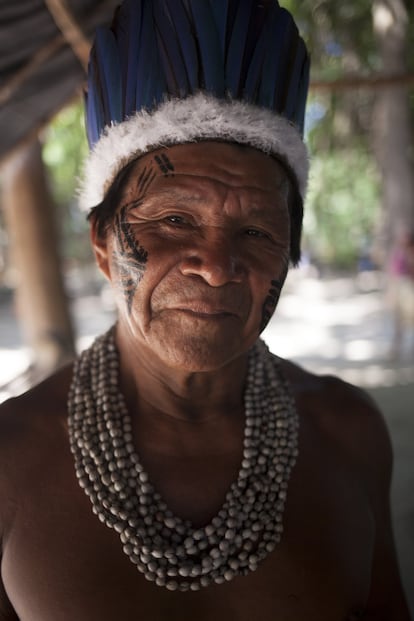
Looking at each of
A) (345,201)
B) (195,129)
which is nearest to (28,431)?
(195,129)

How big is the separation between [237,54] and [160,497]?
1085 mm

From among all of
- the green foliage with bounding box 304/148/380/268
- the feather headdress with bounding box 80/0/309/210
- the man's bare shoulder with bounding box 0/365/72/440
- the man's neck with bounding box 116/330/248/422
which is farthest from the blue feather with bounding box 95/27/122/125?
the green foliage with bounding box 304/148/380/268

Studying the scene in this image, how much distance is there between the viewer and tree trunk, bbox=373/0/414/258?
24.4 ft

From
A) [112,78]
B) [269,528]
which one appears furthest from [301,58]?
[269,528]

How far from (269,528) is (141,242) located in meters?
0.78

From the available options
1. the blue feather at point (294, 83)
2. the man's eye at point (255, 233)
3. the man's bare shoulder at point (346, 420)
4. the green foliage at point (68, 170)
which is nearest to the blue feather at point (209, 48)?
the blue feather at point (294, 83)

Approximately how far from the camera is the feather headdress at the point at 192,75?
3.90 feet

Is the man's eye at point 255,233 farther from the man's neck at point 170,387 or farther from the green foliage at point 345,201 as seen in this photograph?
the green foliage at point 345,201

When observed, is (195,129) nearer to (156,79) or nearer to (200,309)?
(156,79)

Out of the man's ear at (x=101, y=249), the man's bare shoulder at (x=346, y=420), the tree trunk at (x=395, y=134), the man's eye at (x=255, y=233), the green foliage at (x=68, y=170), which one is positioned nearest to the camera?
the man's eye at (x=255, y=233)

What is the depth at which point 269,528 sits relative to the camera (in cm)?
129

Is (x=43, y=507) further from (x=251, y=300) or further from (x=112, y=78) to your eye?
(x=112, y=78)

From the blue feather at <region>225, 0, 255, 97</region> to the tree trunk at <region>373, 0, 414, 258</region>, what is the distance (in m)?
7.00

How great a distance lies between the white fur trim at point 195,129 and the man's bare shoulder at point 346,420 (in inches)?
29.5
